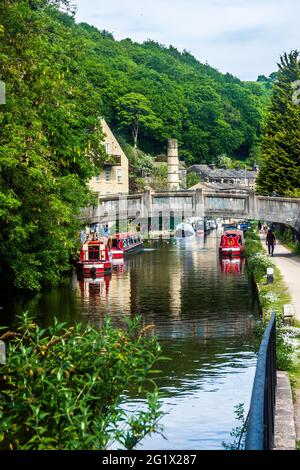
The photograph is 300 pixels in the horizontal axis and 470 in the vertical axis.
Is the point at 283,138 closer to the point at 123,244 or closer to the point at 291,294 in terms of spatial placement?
the point at 123,244

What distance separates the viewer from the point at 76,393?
14320mm

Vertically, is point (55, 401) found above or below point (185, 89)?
below

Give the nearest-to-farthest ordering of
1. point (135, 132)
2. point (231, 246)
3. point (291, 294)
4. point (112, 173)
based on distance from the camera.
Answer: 1. point (291, 294)
2. point (231, 246)
3. point (112, 173)
4. point (135, 132)

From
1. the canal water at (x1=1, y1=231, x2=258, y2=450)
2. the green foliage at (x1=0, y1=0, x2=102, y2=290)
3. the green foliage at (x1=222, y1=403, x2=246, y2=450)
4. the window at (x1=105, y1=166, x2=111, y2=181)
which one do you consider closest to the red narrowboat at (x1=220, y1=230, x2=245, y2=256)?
the canal water at (x1=1, y1=231, x2=258, y2=450)

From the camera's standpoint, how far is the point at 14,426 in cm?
1400

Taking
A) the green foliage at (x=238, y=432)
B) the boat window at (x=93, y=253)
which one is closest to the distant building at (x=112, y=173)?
the boat window at (x=93, y=253)

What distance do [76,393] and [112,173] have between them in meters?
97.2

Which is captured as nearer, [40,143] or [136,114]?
[40,143]

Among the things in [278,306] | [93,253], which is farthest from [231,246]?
[278,306]

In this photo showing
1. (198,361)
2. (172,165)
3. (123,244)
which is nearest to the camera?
(198,361)

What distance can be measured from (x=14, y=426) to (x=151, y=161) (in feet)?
451

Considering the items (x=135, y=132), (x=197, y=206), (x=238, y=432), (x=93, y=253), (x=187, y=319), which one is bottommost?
(x=238, y=432)
